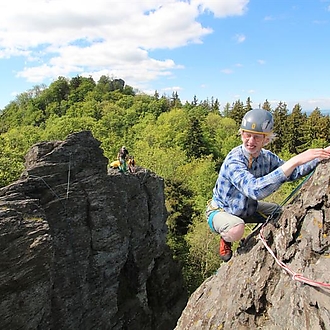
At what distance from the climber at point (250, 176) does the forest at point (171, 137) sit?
96.1ft

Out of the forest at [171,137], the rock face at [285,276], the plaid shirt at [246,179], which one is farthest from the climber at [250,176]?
the forest at [171,137]

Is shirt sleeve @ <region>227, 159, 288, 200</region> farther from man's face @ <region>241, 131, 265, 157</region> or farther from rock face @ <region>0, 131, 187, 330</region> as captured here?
rock face @ <region>0, 131, 187, 330</region>

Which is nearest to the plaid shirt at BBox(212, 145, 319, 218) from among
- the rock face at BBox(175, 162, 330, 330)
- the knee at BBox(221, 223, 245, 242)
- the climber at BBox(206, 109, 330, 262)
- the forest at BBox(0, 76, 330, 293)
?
the climber at BBox(206, 109, 330, 262)

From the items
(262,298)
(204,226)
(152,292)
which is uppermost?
(262,298)

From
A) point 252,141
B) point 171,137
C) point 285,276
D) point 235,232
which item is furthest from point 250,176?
point 171,137

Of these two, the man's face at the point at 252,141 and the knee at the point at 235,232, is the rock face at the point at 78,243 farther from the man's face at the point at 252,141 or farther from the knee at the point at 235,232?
the man's face at the point at 252,141

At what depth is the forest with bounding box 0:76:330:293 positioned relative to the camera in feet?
121

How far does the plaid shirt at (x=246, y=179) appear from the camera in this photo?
4492mm

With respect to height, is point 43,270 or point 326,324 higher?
point 326,324

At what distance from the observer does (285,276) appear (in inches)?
177

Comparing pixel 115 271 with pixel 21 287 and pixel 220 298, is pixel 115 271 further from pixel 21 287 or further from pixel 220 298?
pixel 220 298

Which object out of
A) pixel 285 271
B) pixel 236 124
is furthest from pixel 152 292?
pixel 236 124

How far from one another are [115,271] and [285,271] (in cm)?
2136

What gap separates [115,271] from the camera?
24.4 m
